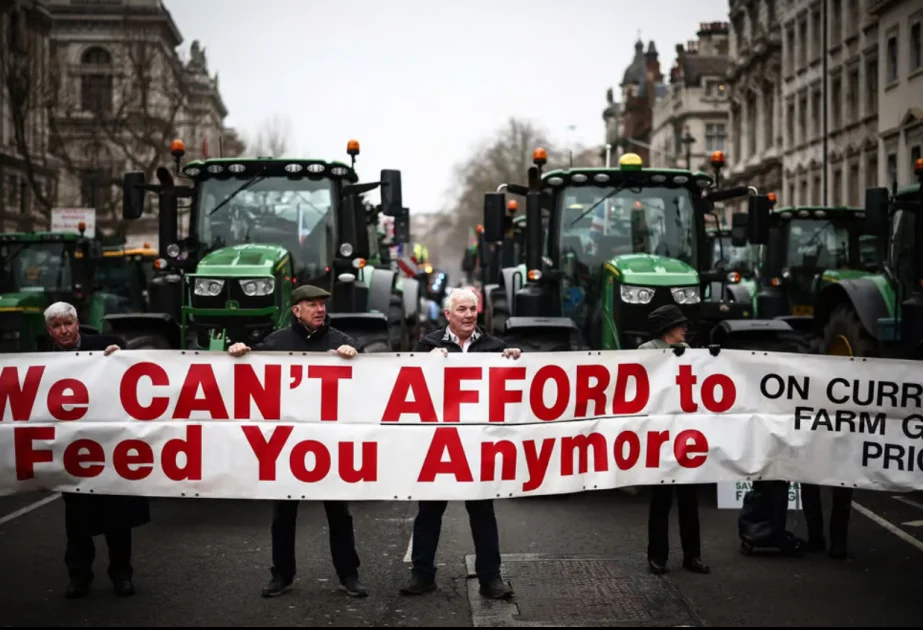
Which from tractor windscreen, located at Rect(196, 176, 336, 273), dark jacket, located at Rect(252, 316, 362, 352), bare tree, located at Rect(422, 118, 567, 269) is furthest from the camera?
bare tree, located at Rect(422, 118, 567, 269)

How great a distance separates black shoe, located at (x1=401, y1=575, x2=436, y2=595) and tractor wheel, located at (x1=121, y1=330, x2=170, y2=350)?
21.7 ft

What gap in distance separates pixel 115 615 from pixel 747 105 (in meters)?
65.6

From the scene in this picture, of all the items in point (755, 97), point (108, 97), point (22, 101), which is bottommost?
point (22, 101)

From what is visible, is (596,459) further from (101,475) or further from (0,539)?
(0,539)

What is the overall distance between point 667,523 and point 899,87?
35.6 meters

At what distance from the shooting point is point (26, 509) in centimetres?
1255

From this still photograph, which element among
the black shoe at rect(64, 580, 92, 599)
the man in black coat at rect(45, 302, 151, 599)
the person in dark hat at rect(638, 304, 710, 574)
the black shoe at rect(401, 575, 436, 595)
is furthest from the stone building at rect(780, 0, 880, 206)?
the black shoe at rect(64, 580, 92, 599)

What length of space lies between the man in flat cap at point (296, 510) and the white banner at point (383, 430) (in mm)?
116

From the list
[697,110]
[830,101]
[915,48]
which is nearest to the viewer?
[915,48]

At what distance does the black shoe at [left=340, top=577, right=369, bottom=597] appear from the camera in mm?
8750

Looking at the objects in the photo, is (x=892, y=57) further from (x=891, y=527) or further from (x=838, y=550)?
(x=838, y=550)

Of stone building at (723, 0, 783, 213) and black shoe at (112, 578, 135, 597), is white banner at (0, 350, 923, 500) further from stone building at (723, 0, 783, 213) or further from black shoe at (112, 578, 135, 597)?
stone building at (723, 0, 783, 213)

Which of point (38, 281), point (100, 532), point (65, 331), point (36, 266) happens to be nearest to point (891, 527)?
point (100, 532)

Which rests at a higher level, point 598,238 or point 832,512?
point 598,238
